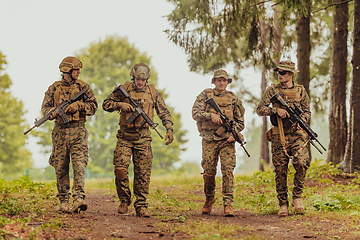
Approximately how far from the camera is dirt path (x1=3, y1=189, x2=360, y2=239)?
15.5 ft

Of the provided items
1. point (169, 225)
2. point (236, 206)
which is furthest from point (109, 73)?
point (169, 225)

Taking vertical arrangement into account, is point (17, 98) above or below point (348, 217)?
above

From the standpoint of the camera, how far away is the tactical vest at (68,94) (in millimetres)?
6410

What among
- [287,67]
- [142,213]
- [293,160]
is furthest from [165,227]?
[287,67]

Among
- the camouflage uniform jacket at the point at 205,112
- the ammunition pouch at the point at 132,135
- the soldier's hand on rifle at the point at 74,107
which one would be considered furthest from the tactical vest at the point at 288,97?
the soldier's hand on rifle at the point at 74,107

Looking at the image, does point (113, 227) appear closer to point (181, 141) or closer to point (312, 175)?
point (312, 175)

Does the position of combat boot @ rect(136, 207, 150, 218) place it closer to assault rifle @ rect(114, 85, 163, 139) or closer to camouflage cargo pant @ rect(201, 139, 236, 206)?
camouflage cargo pant @ rect(201, 139, 236, 206)

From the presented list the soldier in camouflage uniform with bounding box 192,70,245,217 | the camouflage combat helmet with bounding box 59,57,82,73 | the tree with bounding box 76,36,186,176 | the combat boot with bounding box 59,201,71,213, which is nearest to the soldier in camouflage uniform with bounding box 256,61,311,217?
the soldier in camouflage uniform with bounding box 192,70,245,217

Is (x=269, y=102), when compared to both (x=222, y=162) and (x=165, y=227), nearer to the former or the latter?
(x=222, y=162)

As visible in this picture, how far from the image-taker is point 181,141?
32.6 meters

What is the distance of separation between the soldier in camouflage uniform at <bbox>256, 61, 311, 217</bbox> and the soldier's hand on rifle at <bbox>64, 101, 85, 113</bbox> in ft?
9.91

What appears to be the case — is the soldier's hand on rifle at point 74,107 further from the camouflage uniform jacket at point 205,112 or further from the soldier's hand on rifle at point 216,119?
the soldier's hand on rifle at point 216,119

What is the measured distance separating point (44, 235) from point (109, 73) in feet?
88.4

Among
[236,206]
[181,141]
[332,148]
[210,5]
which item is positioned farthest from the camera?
[181,141]
